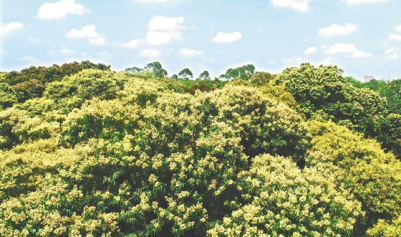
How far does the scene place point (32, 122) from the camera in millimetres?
20062

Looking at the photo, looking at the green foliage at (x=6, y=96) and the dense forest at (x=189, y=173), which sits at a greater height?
the green foliage at (x=6, y=96)

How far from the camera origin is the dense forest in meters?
13.7

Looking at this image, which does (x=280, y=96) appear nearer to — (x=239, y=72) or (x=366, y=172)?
(x=366, y=172)

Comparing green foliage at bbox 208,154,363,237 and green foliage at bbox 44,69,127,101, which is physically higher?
green foliage at bbox 44,69,127,101

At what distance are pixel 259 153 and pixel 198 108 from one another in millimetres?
4608

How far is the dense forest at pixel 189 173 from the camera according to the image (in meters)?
13.7

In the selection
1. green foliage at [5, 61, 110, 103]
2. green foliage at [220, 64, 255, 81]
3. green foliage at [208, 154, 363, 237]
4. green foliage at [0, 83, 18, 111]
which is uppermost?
green foliage at [220, 64, 255, 81]

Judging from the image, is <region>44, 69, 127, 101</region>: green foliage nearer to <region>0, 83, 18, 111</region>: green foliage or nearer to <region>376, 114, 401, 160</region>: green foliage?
<region>0, 83, 18, 111</region>: green foliage

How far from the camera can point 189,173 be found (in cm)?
1485

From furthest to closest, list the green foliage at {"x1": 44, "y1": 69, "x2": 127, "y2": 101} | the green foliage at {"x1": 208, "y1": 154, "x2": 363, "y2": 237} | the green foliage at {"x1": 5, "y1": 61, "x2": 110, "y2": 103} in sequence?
the green foliage at {"x1": 5, "y1": 61, "x2": 110, "y2": 103}
the green foliage at {"x1": 44, "y1": 69, "x2": 127, "y2": 101}
the green foliage at {"x1": 208, "y1": 154, "x2": 363, "y2": 237}

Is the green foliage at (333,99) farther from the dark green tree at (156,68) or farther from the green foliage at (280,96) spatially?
the dark green tree at (156,68)

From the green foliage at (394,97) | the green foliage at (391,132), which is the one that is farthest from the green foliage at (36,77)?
the green foliage at (394,97)

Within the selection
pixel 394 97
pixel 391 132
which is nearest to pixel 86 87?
pixel 391 132

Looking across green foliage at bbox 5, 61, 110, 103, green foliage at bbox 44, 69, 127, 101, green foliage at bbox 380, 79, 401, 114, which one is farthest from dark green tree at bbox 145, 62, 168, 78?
green foliage at bbox 380, 79, 401, 114
